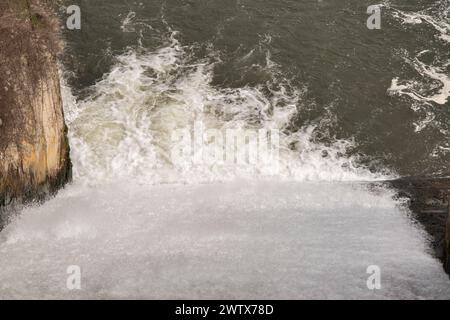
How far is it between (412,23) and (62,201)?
44.0 ft

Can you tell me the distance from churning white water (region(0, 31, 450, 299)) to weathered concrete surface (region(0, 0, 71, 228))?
0.83 meters

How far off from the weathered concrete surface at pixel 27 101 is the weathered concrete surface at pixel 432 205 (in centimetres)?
865

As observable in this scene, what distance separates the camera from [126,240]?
1295 centimetres

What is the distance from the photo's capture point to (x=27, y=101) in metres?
13.0

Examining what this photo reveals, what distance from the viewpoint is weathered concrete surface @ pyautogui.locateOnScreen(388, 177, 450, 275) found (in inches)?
508

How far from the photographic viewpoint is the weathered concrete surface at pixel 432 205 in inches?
508

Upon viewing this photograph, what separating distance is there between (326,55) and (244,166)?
19.4ft

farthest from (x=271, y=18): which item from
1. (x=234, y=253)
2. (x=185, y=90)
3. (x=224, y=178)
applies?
(x=234, y=253)
